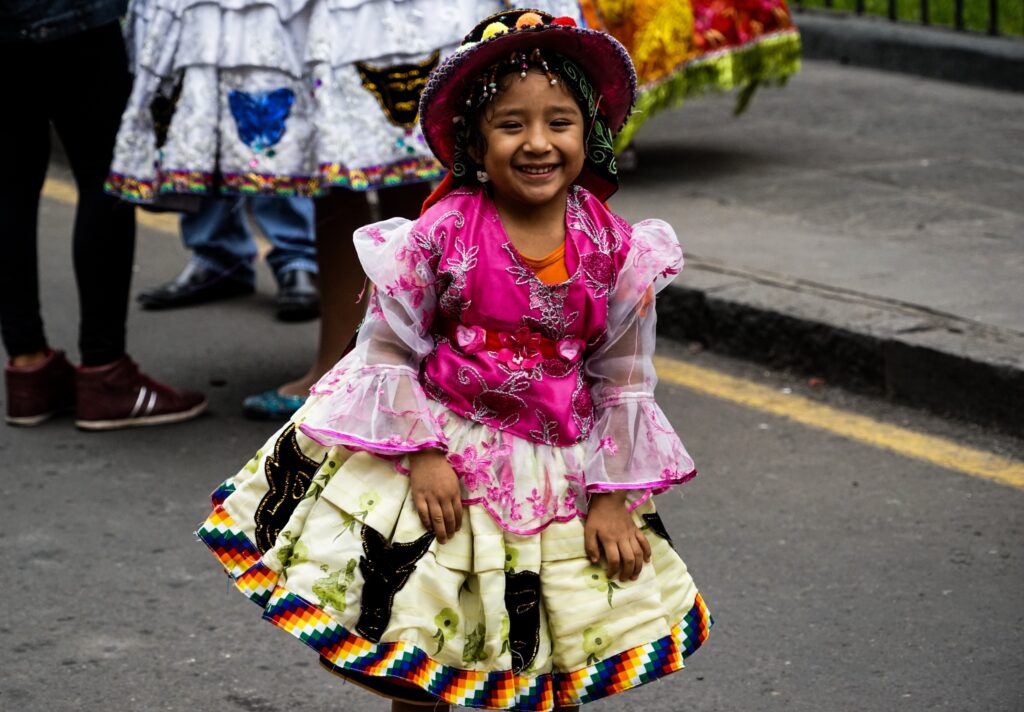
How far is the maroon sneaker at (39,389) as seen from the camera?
4.59m

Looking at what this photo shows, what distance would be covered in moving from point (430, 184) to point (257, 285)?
67.8 inches

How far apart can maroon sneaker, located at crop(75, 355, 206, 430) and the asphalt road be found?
0.04m

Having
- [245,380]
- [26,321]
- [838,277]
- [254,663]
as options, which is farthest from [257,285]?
[254,663]

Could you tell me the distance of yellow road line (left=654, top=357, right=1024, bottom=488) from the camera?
166 inches

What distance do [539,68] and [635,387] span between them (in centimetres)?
50

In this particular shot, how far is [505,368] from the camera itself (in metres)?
2.46

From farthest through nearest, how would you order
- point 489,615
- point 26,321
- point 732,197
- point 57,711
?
point 732,197, point 26,321, point 57,711, point 489,615

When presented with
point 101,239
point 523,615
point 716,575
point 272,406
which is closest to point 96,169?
point 101,239

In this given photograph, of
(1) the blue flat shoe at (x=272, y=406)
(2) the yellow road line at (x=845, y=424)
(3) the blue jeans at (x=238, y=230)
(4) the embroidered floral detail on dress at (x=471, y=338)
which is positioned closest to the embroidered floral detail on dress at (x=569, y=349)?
(4) the embroidered floral detail on dress at (x=471, y=338)

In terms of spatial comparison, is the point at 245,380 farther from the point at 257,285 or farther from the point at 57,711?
the point at 57,711

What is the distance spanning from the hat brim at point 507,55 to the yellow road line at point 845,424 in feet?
6.58

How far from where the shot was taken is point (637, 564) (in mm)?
2416

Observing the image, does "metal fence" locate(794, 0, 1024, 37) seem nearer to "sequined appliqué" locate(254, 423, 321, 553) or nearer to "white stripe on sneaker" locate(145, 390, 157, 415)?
"white stripe on sneaker" locate(145, 390, 157, 415)

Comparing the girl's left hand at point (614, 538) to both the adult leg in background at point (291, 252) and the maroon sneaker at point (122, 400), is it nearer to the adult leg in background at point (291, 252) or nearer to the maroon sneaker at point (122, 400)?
the maroon sneaker at point (122, 400)
